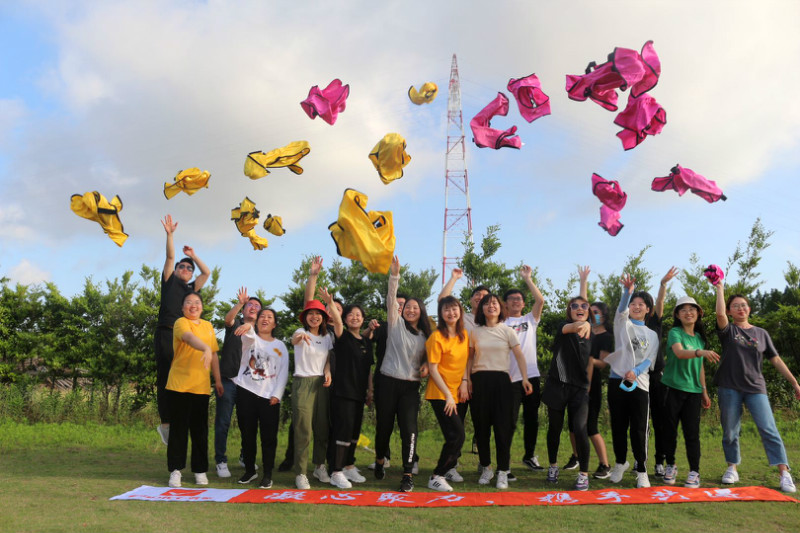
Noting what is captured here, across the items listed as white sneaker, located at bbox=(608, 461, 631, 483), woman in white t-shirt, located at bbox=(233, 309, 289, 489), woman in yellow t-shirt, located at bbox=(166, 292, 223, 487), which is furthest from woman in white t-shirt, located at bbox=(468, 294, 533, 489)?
woman in yellow t-shirt, located at bbox=(166, 292, 223, 487)

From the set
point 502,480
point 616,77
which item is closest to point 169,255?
point 502,480

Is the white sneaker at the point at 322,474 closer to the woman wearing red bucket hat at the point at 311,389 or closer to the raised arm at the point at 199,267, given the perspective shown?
the woman wearing red bucket hat at the point at 311,389

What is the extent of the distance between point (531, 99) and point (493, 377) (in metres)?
3.85

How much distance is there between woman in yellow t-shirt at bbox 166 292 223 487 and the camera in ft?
17.6

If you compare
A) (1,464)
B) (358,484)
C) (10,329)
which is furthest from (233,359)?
(10,329)

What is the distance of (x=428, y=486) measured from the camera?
5305 mm

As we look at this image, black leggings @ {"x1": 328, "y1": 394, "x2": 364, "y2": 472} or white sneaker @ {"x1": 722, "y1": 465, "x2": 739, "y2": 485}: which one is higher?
black leggings @ {"x1": 328, "y1": 394, "x2": 364, "y2": 472}

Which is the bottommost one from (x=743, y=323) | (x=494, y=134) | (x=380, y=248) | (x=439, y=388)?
(x=439, y=388)

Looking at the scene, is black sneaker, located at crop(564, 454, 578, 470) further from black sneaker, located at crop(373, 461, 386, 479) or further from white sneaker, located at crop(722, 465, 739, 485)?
black sneaker, located at crop(373, 461, 386, 479)

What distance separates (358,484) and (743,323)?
12.3 ft

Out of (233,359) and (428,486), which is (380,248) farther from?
(428,486)

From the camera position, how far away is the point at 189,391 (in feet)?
17.6

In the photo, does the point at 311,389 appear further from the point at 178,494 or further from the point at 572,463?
the point at 572,463

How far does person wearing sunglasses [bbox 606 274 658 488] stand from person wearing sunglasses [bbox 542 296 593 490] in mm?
271
